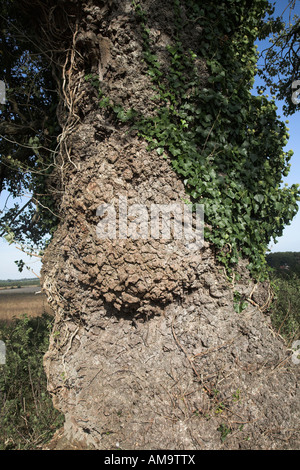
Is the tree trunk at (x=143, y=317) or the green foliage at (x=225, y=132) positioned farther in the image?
the green foliage at (x=225, y=132)

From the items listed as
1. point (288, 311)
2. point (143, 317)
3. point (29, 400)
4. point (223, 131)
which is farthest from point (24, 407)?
point (223, 131)

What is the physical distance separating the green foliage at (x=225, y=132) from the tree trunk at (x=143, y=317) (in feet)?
0.47

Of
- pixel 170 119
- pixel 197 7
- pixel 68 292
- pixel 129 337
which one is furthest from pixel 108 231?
pixel 197 7

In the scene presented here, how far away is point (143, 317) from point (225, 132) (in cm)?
229

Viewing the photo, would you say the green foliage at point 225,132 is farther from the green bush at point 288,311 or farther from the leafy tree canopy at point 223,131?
the green bush at point 288,311

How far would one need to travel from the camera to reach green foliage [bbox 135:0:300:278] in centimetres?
292

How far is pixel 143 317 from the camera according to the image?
9.97 ft

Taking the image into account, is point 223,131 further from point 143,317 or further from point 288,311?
point 288,311

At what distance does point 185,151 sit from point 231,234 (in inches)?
40.2

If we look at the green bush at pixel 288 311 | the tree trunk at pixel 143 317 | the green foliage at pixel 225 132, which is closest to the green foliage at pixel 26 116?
the tree trunk at pixel 143 317

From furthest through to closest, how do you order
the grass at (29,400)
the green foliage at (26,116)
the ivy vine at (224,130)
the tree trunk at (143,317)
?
the green foliage at (26,116) < the grass at (29,400) < the ivy vine at (224,130) < the tree trunk at (143,317)

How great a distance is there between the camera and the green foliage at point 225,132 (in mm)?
2922

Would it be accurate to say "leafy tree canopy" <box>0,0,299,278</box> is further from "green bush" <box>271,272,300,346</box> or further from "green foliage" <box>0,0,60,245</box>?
"green bush" <box>271,272,300,346</box>

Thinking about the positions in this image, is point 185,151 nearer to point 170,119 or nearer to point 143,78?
point 170,119
